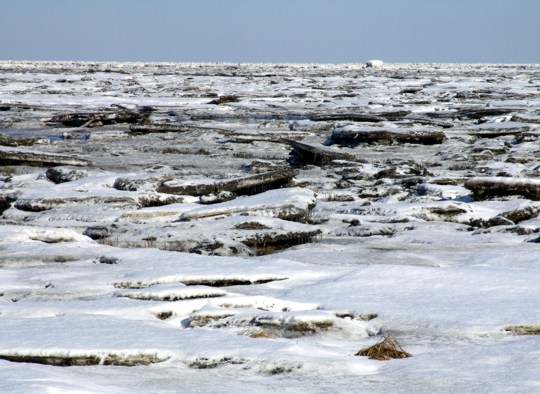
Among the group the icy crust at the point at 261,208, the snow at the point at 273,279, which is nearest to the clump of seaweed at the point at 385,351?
the snow at the point at 273,279

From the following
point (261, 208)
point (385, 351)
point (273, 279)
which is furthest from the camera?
point (261, 208)

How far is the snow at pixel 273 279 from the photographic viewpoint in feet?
10.8

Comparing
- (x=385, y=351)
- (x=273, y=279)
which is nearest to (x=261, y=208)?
(x=273, y=279)

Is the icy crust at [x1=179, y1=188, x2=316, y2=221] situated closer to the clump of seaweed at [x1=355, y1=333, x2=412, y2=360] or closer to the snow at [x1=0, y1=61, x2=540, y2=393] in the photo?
the snow at [x1=0, y1=61, x2=540, y2=393]

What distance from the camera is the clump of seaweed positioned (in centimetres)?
354

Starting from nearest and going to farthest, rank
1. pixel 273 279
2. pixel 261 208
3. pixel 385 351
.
A: pixel 385 351, pixel 273 279, pixel 261 208

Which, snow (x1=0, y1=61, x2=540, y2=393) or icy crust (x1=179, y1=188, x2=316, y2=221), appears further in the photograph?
icy crust (x1=179, y1=188, x2=316, y2=221)

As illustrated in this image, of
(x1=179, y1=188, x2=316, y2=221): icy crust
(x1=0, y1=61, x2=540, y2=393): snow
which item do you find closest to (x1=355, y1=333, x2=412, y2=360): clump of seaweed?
(x1=0, y1=61, x2=540, y2=393): snow

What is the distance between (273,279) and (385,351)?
1685 millimetres

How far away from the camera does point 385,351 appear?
3555 millimetres

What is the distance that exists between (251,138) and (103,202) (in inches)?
275

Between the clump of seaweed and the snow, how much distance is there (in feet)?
0.25

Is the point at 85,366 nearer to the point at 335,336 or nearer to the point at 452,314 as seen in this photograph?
the point at 335,336

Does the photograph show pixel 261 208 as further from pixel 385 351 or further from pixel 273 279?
pixel 385 351
